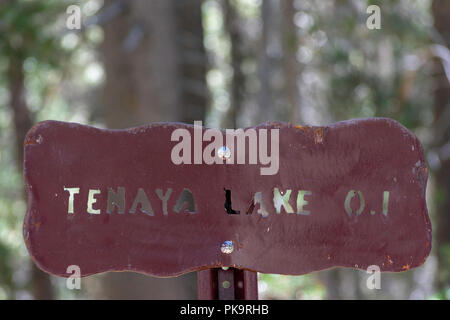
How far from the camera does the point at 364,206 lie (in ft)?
5.66

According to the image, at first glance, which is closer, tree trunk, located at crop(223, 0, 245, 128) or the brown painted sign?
the brown painted sign

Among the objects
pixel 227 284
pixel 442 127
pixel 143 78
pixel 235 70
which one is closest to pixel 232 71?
pixel 235 70

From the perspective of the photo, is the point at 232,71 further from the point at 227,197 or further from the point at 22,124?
the point at 227,197

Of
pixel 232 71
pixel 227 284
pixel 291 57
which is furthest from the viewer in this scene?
pixel 232 71

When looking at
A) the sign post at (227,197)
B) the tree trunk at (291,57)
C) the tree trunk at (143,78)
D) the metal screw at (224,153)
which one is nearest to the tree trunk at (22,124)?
the tree trunk at (143,78)

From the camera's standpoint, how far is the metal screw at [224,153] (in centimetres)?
173

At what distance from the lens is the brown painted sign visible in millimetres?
1717

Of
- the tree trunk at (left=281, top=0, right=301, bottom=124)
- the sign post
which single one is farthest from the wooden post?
the tree trunk at (left=281, top=0, right=301, bottom=124)

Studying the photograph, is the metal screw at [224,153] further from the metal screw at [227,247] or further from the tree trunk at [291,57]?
the tree trunk at [291,57]

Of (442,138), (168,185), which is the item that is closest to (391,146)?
(168,185)

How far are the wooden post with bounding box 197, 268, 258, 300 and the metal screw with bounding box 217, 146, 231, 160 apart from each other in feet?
1.17

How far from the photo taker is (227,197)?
5.78 ft

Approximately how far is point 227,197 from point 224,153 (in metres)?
0.13

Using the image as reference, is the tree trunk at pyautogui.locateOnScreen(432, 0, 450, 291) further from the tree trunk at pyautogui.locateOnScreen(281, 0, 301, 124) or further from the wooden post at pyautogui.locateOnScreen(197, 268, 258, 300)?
the wooden post at pyautogui.locateOnScreen(197, 268, 258, 300)
